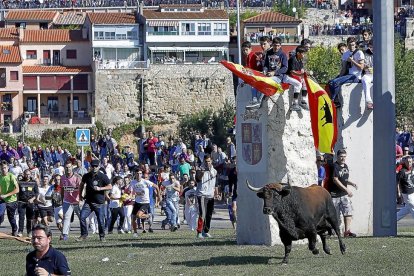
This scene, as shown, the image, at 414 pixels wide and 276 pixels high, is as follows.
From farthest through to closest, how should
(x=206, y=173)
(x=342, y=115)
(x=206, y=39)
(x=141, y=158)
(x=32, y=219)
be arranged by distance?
(x=206, y=39)
(x=141, y=158)
(x=32, y=219)
(x=206, y=173)
(x=342, y=115)

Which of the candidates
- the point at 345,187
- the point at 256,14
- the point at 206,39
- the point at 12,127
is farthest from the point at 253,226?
the point at 256,14

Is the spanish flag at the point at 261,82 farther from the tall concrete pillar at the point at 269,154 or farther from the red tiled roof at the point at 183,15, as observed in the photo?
the red tiled roof at the point at 183,15

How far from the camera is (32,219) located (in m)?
35.3

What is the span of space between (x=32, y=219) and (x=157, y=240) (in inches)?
238

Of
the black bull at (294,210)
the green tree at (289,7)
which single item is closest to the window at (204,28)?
the green tree at (289,7)

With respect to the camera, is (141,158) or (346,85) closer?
(346,85)

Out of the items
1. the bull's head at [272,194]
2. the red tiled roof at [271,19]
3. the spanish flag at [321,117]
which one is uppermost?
the red tiled roof at [271,19]

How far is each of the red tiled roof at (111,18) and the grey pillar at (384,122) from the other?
281 ft

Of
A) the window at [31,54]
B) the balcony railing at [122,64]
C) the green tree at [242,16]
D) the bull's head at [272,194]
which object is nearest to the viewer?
the bull's head at [272,194]

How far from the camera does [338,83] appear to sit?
95.5 ft

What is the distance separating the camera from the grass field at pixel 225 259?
22844mm

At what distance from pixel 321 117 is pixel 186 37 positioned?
3377 inches

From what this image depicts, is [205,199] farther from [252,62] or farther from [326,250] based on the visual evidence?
[326,250]

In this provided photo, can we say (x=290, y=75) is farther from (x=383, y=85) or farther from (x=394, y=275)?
(x=394, y=275)
